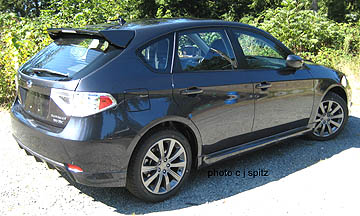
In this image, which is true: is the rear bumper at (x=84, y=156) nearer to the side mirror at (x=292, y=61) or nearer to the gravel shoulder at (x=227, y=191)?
the gravel shoulder at (x=227, y=191)

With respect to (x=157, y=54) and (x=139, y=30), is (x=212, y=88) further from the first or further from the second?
(x=139, y=30)

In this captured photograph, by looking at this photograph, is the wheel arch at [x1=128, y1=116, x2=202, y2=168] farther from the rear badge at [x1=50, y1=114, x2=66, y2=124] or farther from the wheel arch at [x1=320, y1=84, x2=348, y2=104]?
the wheel arch at [x1=320, y1=84, x2=348, y2=104]

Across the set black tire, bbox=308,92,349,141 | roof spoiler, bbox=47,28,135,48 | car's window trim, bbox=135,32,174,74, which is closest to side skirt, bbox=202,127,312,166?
black tire, bbox=308,92,349,141


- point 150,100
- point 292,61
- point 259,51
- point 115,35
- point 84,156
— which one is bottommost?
point 84,156

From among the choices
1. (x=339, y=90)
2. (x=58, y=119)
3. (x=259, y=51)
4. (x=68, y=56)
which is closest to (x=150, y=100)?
(x=58, y=119)

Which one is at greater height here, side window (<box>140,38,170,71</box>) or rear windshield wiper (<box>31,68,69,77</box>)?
side window (<box>140,38,170,71</box>)

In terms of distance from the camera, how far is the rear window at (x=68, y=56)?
3.21 metres

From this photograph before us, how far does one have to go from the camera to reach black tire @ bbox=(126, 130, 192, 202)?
10.7ft

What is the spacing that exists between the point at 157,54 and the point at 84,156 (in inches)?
45.7

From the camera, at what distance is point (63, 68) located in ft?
10.7

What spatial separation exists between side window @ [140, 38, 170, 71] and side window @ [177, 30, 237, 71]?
0.15 meters

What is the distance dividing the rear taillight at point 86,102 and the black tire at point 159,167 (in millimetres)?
514

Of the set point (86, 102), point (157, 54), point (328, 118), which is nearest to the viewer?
point (86, 102)

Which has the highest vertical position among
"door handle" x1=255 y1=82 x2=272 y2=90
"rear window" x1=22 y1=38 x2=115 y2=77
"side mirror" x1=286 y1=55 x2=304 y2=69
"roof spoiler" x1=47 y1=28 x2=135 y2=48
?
"roof spoiler" x1=47 y1=28 x2=135 y2=48
